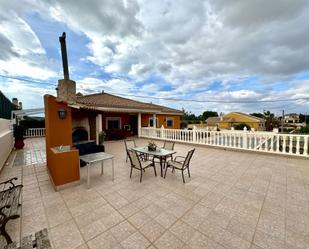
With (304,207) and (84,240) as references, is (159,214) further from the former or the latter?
(304,207)

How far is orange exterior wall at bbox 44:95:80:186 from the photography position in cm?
332

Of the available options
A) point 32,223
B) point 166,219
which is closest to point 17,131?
point 32,223

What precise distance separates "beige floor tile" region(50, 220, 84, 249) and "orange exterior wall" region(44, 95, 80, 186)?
1.48m

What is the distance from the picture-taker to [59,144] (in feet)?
13.7

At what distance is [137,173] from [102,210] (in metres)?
1.89

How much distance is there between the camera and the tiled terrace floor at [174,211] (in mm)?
1873

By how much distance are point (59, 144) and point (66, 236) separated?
2962 millimetres

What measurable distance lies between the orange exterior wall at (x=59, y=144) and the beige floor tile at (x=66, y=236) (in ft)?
4.86

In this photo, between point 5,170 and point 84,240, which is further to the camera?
point 5,170

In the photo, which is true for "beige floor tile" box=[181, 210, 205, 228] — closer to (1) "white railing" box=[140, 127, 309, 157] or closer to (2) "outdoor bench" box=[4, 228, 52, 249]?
(2) "outdoor bench" box=[4, 228, 52, 249]

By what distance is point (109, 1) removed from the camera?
16.8ft

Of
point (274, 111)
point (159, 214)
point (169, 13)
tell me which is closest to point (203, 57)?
point (169, 13)

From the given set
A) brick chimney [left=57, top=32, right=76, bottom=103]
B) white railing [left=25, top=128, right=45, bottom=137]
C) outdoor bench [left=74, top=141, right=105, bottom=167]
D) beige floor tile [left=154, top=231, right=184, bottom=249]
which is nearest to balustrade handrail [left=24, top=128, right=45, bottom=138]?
white railing [left=25, top=128, right=45, bottom=137]

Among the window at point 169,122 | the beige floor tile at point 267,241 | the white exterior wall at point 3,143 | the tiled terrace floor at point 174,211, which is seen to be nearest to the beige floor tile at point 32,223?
the tiled terrace floor at point 174,211
